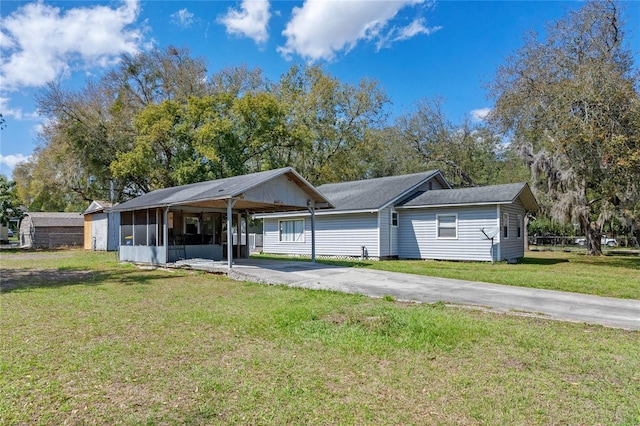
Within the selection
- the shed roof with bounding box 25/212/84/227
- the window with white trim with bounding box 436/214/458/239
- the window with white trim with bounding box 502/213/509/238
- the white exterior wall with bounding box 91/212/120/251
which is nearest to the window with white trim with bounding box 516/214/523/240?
the window with white trim with bounding box 502/213/509/238

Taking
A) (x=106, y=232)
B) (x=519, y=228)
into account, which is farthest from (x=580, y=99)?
(x=106, y=232)

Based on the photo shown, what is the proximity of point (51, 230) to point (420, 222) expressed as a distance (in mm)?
28459

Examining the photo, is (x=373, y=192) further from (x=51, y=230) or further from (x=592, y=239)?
(x=51, y=230)

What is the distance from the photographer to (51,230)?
30.8m

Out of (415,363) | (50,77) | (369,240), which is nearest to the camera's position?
(415,363)

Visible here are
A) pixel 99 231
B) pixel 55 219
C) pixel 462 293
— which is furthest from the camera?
pixel 55 219

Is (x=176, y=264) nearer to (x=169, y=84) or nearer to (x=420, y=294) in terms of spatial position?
(x=420, y=294)

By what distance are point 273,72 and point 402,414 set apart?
34148 millimetres

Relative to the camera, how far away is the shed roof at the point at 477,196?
16.6 metres

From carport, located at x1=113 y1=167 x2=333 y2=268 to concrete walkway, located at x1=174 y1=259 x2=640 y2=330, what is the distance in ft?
8.30

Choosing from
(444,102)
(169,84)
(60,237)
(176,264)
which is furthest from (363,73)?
(60,237)

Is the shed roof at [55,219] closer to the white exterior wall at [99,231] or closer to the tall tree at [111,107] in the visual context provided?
the tall tree at [111,107]

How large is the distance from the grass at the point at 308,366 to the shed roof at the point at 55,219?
89.9 feet

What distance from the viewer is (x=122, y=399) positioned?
3.59 meters
